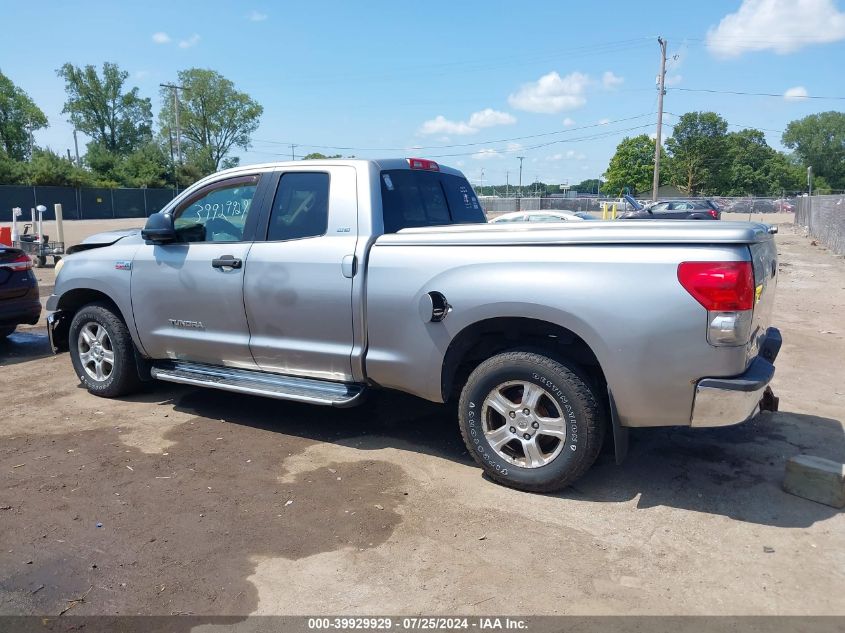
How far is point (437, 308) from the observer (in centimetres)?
419

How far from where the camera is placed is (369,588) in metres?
3.15

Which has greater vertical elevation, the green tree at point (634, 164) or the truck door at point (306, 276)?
the green tree at point (634, 164)

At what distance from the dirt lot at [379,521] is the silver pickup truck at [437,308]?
422 millimetres

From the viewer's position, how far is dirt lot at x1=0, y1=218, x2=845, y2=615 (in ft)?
10.2

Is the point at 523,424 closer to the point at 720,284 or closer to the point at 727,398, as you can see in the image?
the point at 727,398

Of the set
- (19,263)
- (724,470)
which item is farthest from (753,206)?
(19,263)

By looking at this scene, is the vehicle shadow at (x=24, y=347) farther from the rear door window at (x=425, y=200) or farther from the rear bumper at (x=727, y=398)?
the rear bumper at (x=727, y=398)


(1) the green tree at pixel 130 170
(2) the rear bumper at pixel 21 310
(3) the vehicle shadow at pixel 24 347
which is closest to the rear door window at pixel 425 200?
(3) the vehicle shadow at pixel 24 347

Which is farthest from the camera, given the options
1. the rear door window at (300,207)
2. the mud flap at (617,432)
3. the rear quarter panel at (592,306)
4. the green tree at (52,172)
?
the green tree at (52,172)

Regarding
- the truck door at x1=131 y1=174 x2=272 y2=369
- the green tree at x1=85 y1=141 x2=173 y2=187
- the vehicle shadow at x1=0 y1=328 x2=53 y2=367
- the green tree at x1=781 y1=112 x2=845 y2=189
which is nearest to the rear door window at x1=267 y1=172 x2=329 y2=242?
the truck door at x1=131 y1=174 x2=272 y2=369

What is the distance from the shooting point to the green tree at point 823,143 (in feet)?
379

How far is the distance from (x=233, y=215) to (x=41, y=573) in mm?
2881

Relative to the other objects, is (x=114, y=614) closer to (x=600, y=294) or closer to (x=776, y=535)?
(x=600, y=294)

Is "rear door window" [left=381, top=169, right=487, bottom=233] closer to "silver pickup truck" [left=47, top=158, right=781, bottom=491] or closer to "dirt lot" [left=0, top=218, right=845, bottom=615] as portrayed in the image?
"silver pickup truck" [left=47, top=158, right=781, bottom=491]
